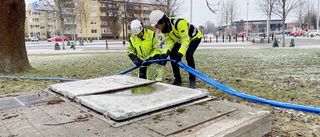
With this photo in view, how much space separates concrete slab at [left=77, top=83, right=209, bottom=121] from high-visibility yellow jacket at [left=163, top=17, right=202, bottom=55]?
2.91ft

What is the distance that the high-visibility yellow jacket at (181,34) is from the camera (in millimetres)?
4426

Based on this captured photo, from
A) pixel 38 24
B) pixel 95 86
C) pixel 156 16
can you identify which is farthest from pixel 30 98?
pixel 38 24

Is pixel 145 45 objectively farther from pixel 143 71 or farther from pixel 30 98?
pixel 30 98

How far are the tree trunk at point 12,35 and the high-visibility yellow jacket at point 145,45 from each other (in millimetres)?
3911

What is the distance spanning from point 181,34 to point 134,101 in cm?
168

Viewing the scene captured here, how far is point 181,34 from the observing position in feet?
14.6

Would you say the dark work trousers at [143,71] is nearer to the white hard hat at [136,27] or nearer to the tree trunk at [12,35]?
the white hard hat at [136,27]

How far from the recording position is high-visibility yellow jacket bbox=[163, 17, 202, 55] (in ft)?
14.5

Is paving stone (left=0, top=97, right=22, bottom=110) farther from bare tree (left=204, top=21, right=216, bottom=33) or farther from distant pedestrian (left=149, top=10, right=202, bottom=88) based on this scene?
bare tree (left=204, top=21, right=216, bottom=33)

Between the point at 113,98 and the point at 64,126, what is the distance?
841 mm

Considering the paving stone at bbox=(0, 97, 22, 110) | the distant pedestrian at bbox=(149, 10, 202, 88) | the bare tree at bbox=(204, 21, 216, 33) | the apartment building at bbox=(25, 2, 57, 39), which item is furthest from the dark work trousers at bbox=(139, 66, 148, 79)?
the bare tree at bbox=(204, 21, 216, 33)

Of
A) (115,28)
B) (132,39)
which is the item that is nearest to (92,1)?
(115,28)

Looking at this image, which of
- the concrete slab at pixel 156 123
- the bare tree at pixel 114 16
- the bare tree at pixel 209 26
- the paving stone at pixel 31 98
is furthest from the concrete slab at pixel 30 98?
the bare tree at pixel 209 26

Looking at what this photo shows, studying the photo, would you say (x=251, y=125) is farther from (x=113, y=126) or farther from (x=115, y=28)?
(x=115, y=28)
